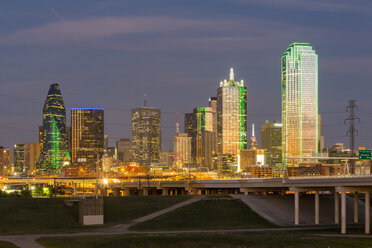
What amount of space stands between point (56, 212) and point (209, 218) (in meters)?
26.0

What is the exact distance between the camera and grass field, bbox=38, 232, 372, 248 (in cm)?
6819

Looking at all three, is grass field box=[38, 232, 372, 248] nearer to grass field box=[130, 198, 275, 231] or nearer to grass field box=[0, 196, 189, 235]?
grass field box=[0, 196, 189, 235]

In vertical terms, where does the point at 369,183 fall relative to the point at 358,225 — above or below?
above

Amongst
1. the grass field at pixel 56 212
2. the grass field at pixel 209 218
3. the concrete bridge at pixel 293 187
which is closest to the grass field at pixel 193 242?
the grass field at pixel 56 212

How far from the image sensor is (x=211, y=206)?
11156cm

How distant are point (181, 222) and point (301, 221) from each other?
2256cm

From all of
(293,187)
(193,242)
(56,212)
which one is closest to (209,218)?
(293,187)

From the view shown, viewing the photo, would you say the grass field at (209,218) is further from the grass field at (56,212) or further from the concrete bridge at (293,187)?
the concrete bridge at (293,187)

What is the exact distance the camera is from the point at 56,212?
103 m

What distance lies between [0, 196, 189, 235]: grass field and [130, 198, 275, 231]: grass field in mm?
6361

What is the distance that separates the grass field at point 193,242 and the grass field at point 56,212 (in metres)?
16.5

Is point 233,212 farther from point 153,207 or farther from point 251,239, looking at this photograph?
point 251,239

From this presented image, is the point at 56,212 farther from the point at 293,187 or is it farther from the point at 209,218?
the point at 293,187

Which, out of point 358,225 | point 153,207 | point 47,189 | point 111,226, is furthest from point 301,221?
point 47,189
